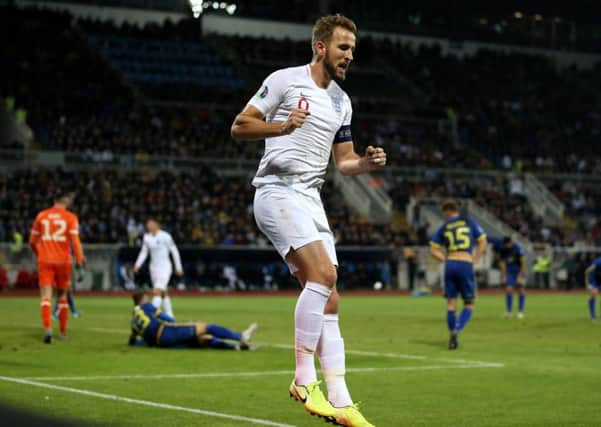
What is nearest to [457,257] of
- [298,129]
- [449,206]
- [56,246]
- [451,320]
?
[449,206]

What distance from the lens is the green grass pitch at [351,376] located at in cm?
898

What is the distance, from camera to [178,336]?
15.9 metres

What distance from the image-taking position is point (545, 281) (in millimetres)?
49812

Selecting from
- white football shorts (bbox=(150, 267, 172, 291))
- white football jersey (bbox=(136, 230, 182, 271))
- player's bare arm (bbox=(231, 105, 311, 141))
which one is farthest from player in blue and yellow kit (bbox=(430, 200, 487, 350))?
player's bare arm (bbox=(231, 105, 311, 141))

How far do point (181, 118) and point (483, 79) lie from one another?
20.3 metres

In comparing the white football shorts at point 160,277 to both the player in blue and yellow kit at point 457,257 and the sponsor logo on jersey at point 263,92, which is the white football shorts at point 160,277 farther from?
the sponsor logo on jersey at point 263,92

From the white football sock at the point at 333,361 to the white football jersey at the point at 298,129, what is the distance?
970mm

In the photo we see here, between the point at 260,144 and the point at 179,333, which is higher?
the point at 260,144

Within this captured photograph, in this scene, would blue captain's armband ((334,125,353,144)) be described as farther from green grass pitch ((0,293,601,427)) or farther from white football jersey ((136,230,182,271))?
white football jersey ((136,230,182,271))

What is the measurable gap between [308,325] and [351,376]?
5046 mm

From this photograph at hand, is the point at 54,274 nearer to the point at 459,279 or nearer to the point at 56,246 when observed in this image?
the point at 56,246

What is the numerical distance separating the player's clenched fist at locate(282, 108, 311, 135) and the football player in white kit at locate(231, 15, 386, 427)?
155 mm

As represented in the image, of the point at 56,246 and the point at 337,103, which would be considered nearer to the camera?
the point at 337,103

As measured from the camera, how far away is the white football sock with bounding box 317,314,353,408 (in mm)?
7234
